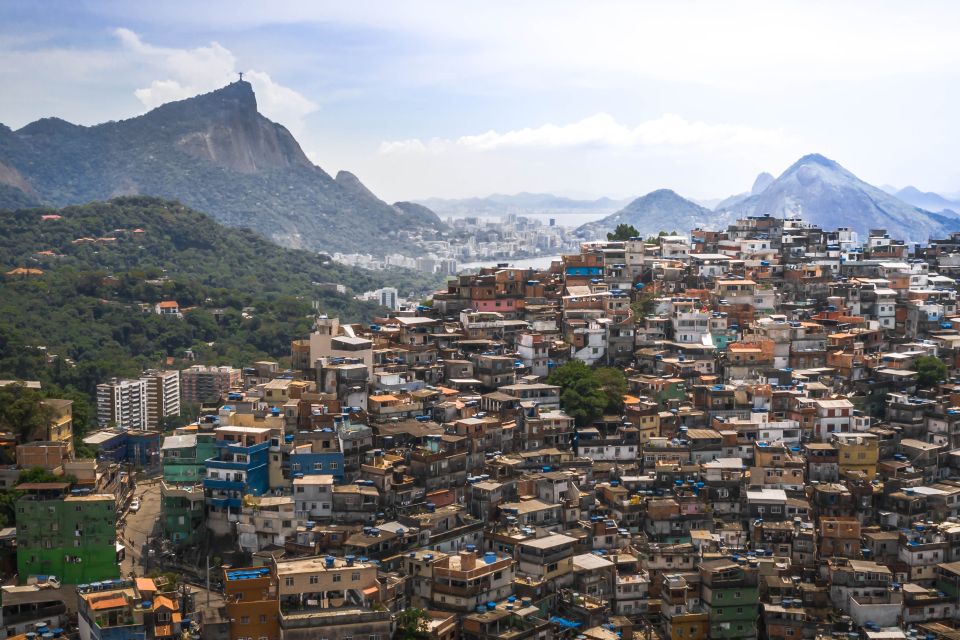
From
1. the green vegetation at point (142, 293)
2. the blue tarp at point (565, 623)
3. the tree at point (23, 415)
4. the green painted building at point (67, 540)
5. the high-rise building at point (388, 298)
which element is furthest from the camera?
the high-rise building at point (388, 298)

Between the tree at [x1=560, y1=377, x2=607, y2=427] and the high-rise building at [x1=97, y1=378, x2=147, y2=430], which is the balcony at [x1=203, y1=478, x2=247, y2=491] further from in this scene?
the high-rise building at [x1=97, y1=378, x2=147, y2=430]

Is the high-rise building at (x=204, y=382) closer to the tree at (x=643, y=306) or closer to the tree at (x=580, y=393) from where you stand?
the tree at (x=643, y=306)

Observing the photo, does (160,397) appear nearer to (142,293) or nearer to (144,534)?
(142,293)

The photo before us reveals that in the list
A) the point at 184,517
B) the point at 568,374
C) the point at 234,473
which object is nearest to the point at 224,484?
the point at 234,473

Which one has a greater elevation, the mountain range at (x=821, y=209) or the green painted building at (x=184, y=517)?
the mountain range at (x=821, y=209)

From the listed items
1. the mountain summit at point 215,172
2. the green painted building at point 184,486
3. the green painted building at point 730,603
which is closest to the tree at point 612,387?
the green painted building at point 730,603

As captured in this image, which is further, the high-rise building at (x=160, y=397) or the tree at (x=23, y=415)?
the high-rise building at (x=160, y=397)

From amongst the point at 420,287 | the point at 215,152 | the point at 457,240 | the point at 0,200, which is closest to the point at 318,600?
the point at 420,287

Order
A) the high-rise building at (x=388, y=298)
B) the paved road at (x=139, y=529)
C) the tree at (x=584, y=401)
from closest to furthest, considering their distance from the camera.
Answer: the paved road at (x=139, y=529)
the tree at (x=584, y=401)
the high-rise building at (x=388, y=298)
